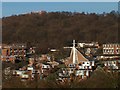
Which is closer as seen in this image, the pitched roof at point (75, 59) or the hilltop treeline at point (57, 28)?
the pitched roof at point (75, 59)

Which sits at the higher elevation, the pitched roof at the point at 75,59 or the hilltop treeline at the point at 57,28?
the hilltop treeline at the point at 57,28

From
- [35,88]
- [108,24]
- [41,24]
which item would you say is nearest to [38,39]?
[41,24]

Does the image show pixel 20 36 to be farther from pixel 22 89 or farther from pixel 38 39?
pixel 22 89

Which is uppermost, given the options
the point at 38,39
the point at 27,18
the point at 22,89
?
the point at 27,18

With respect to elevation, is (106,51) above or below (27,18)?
below

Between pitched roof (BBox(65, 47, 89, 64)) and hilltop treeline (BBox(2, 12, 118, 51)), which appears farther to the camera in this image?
hilltop treeline (BBox(2, 12, 118, 51))

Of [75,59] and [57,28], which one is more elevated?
[57,28]

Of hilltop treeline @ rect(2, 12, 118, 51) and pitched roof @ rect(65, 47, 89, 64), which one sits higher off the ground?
hilltop treeline @ rect(2, 12, 118, 51)

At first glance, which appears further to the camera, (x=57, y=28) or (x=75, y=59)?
(x=57, y=28)
